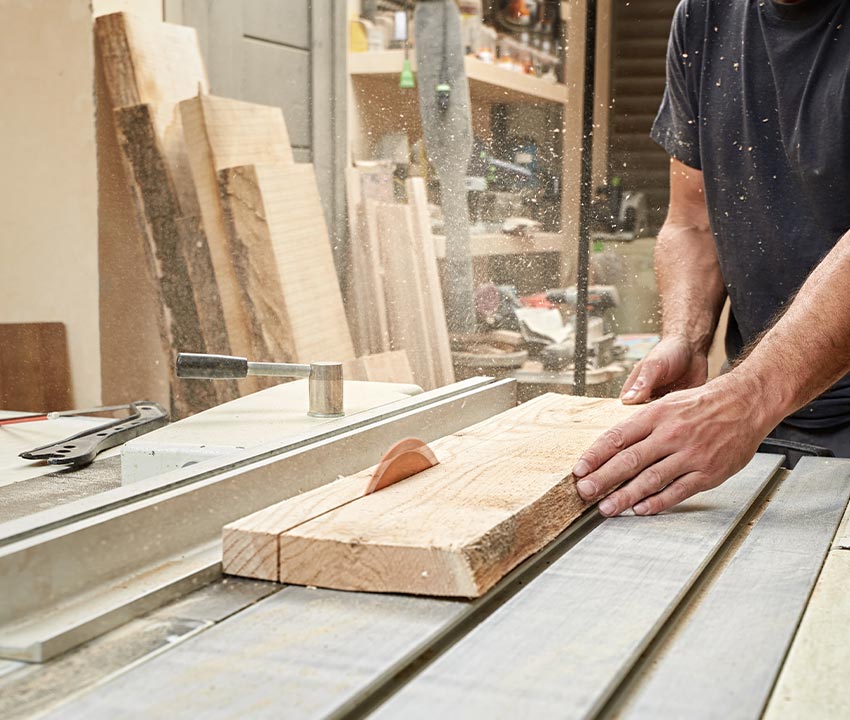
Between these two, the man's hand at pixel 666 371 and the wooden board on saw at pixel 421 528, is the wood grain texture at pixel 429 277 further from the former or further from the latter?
the wooden board on saw at pixel 421 528

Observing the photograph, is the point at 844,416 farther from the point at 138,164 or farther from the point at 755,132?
the point at 138,164

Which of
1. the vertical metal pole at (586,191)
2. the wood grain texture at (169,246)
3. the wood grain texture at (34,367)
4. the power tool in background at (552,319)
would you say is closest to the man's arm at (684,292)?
the power tool in background at (552,319)

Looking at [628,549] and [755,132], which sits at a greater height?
[755,132]

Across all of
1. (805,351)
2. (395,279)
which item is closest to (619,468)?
(805,351)

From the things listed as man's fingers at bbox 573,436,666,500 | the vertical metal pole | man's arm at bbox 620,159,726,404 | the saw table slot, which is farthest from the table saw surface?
the vertical metal pole

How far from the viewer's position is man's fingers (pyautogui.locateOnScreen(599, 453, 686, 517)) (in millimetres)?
1147

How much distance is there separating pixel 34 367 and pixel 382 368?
779 millimetres

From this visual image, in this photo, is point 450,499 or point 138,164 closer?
point 450,499

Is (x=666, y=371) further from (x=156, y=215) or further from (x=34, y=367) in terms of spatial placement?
(x=34, y=367)

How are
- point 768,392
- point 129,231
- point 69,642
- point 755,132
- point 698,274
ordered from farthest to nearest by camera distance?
point 698,274, point 755,132, point 768,392, point 129,231, point 69,642

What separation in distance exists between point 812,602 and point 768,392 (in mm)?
400

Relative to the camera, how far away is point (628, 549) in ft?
3.35

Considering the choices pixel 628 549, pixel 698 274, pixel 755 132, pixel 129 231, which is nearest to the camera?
pixel 628 549


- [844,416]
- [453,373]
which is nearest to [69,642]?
[453,373]
